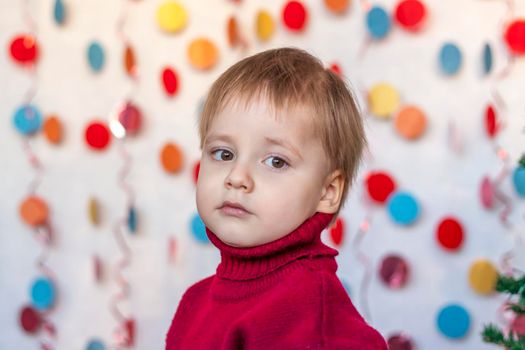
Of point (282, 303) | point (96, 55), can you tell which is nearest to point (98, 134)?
point (96, 55)

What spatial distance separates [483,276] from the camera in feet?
6.26

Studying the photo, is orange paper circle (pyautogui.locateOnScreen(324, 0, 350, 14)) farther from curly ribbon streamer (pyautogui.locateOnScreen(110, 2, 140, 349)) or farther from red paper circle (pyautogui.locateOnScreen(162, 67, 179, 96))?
curly ribbon streamer (pyautogui.locateOnScreen(110, 2, 140, 349))

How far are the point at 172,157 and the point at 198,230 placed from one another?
0.63 ft

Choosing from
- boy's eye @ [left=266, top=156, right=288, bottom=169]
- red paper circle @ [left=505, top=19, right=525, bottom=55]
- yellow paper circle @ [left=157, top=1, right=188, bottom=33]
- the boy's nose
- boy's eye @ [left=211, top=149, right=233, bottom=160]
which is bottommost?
the boy's nose

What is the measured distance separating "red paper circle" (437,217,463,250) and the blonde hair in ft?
2.18

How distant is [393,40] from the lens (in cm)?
199

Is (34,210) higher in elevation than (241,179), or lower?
lower

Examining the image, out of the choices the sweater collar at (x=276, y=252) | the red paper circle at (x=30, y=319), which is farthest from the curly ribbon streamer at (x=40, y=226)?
the sweater collar at (x=276, y=252)

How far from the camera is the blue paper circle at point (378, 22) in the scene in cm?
197

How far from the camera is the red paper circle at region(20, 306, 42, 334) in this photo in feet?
7.57

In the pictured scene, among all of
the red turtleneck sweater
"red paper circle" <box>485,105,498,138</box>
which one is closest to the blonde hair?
the red turtleneck sweater

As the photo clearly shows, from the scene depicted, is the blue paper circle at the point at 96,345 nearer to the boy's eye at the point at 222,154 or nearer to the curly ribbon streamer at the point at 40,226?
the curly ribbon streamer at the point at 40,226

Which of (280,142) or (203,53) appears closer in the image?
(280,142)

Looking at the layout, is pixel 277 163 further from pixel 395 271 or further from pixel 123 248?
pixel 123 248
